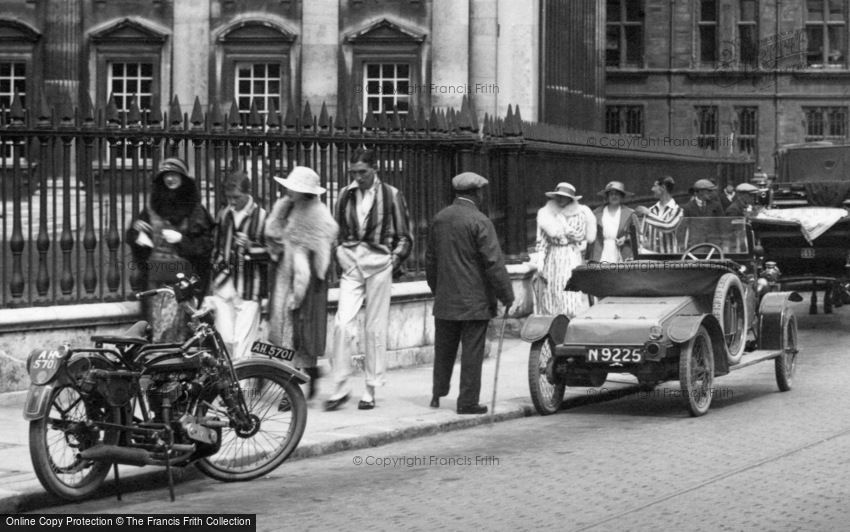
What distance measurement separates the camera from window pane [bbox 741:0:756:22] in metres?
58.6

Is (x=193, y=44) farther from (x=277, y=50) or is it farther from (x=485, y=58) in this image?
(x=485, y=58)

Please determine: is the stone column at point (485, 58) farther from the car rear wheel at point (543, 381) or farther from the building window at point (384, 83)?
the car rear wheel at point (543, 381)

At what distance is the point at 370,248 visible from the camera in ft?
42.3

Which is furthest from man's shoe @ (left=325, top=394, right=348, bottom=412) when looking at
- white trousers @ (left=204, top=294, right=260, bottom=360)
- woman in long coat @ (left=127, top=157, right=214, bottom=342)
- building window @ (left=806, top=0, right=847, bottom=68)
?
building window @ (left=806, top=0, right=847, bottom=68)

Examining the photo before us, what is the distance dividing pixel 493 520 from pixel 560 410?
511cm

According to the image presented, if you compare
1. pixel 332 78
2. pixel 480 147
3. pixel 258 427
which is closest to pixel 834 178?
pixel 480 147

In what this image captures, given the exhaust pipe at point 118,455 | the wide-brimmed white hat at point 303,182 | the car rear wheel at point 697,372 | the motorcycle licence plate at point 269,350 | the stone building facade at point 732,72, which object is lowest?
the exhaust pipe at point 118,455

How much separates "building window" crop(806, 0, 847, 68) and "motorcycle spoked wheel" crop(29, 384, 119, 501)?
171 ft

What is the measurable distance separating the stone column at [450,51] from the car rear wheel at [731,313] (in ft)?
76.4

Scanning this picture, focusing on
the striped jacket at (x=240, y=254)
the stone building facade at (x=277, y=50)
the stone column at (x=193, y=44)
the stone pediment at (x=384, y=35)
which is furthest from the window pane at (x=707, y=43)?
the striped jacket at (x=240, y=254)

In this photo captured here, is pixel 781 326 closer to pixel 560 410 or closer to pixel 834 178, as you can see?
pixel 560 410

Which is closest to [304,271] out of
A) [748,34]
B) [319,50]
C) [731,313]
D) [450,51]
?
[731,313]

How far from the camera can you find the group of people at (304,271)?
12180 millimetres

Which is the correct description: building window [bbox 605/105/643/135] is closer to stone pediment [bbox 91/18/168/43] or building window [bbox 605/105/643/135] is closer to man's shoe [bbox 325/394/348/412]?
stone pediment [bbox 91/18/168/43]
